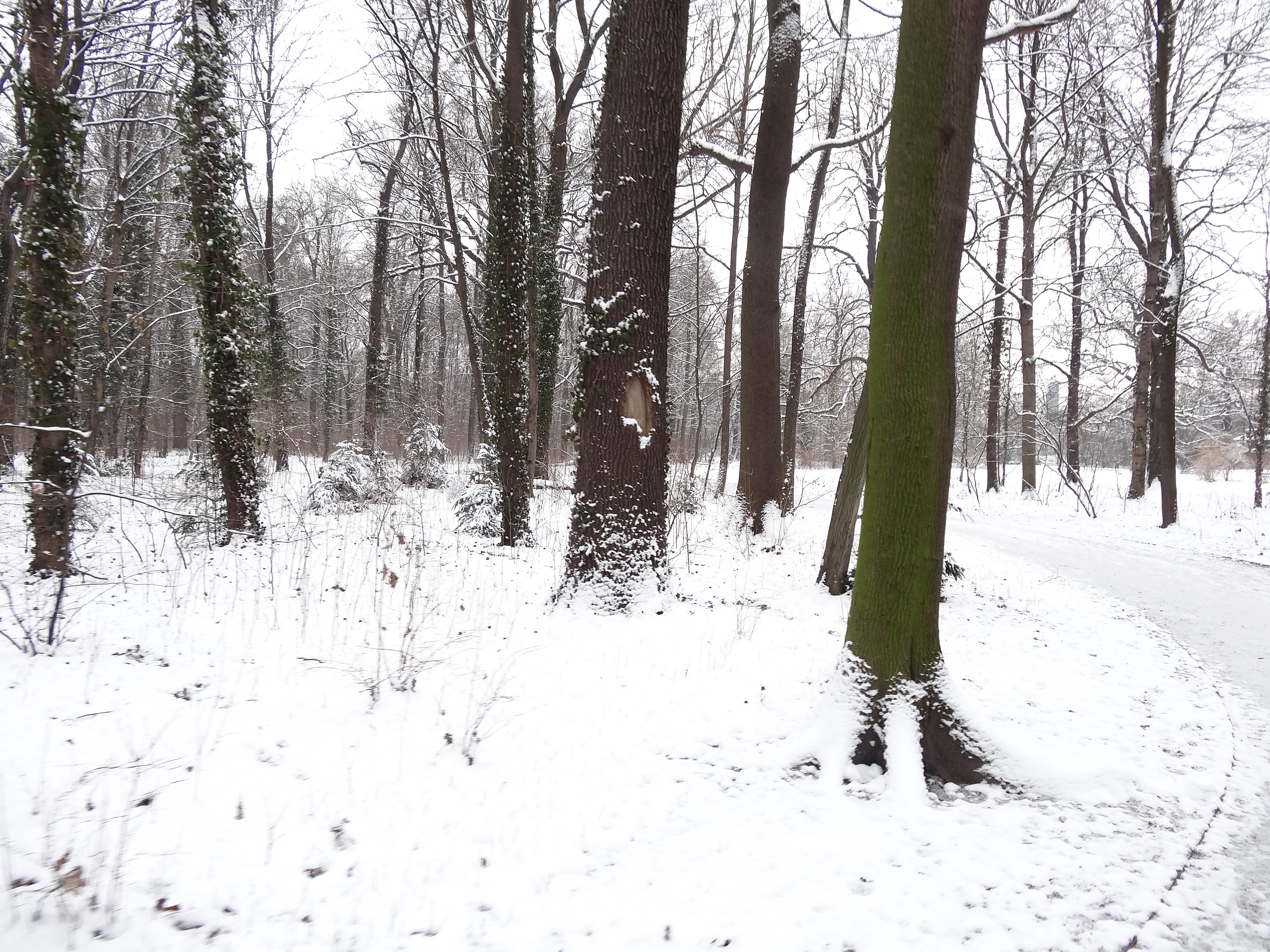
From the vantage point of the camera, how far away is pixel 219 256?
7.30 m

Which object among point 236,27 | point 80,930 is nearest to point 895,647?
point 80,930

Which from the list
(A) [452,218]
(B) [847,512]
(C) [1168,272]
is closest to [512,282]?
(A) [452,218]

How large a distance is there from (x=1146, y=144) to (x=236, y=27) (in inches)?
666

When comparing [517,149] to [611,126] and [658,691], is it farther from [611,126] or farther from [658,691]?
[658,691]

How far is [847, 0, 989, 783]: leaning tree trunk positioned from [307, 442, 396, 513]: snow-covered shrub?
27.3 ft

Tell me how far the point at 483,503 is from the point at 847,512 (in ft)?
16.9

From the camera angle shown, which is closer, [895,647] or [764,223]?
[895,647]

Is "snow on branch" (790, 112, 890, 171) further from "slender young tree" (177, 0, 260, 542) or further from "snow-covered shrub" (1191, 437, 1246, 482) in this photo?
"snow-covered shrub" (1191, 437, 1246, 482)

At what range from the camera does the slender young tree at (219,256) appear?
7070 mm

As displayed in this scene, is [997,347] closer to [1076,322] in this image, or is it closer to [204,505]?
[1076,322]

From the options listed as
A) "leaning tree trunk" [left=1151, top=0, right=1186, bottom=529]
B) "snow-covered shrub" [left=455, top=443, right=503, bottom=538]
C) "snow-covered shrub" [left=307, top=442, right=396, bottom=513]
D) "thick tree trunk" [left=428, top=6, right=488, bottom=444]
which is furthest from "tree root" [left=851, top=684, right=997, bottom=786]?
"leaning tree trunk" [left=1151, top=0, right=1186, bottom=529]

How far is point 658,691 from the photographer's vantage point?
11.9 feet

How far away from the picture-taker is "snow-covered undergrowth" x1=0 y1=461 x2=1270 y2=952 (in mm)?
1930

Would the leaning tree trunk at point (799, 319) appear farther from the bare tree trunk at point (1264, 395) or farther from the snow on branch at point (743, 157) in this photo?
the bare tree trunk at point (1264, 395)
